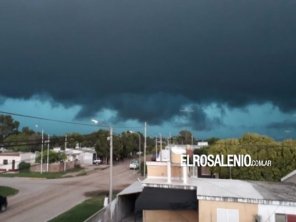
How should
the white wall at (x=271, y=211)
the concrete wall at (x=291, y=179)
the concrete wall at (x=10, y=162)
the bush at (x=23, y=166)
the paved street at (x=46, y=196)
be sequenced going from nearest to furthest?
the white wall at (x=271, y=211) → the concrete wall at (x=291, y=179) → the paved street at (x=46, y=196) → the bush at (x=23, y=166) → the concrete wall at (x=10, y=162)

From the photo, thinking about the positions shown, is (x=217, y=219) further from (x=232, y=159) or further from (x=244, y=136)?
(x=244, y=136)

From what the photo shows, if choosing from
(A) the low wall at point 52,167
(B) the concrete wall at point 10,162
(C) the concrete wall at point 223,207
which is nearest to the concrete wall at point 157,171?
(C) the concrete wall at point 223,207

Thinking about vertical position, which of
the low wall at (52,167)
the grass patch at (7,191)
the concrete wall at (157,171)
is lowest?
the grass patch at (7,191)

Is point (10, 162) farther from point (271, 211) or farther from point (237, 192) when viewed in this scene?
point (271, 211)

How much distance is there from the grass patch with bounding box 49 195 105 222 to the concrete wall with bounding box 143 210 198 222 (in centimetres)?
749

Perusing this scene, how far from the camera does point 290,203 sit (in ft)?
64.2

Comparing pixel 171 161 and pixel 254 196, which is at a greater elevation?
pixel 171 161

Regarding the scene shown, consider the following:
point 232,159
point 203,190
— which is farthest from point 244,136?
point 203,190

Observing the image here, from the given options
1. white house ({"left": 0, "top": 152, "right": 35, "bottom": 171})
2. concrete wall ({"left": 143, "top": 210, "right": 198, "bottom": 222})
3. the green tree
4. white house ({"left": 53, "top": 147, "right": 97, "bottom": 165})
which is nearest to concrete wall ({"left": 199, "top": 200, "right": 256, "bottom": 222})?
concrete wall ({"left": 143, "top": 210, "right": 198, "bottom": 222})

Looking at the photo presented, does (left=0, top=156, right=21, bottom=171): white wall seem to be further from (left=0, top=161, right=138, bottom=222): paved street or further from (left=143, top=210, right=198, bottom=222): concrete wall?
(left=143, top=210, right=198, bottom=222): concrete wall

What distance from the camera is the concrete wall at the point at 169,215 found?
26234mm

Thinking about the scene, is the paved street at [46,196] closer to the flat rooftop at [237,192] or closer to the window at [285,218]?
the flat rooftop at [237,192]

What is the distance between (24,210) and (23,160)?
163 ft

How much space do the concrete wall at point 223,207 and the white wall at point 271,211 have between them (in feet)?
0.98
